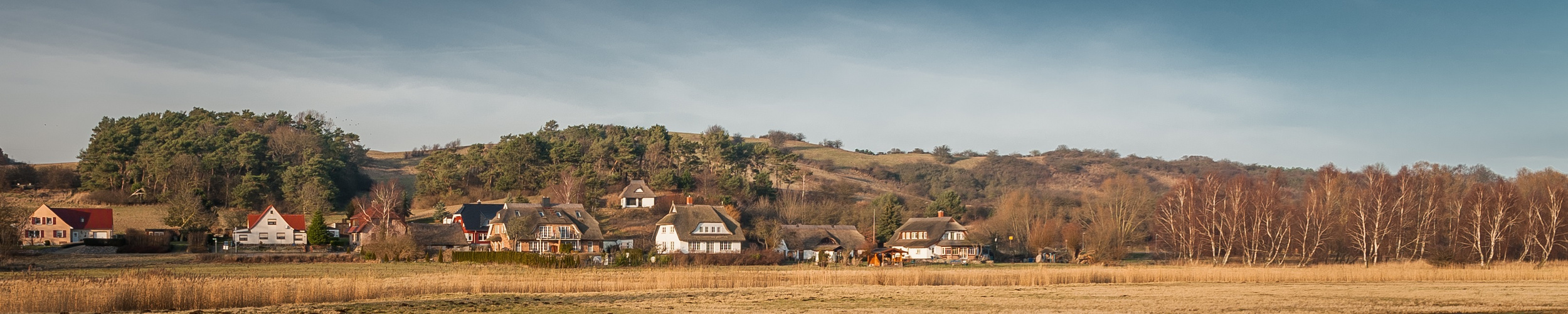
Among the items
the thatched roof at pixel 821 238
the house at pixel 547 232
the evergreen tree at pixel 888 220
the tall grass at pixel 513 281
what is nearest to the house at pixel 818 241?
the thatched roof at pixel 821 238

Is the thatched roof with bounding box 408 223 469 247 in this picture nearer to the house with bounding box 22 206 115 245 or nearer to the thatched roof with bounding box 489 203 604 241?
the thatched roof with bounding box 489 203 604 241

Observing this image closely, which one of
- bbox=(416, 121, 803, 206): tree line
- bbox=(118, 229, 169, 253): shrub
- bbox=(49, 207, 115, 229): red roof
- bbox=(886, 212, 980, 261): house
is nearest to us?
bbox=(118, 229, 169, 253): shrub

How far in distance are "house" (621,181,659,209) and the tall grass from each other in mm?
44307

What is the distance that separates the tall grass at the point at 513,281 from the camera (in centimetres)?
2086

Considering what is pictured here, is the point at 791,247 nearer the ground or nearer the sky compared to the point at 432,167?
nearer the ground

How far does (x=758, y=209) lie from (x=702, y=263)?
37040 millimetres

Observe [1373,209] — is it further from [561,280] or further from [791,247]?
[561,280]

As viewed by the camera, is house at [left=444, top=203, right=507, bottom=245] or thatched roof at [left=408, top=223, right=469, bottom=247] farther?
house at [left=444, top=203, right=507, bottom=245]

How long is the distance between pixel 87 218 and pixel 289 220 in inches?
559

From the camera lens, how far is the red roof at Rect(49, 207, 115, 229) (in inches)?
2901

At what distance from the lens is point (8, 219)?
1809 inches

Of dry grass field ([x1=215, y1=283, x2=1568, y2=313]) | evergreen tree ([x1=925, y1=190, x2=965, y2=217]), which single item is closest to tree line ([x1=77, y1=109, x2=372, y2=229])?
evergreen tree ([x1=925, y1=190, x2=965, y2=217])

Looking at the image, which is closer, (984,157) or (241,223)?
(241,223)

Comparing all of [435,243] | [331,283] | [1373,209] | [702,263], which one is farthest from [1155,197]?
[331,283]
